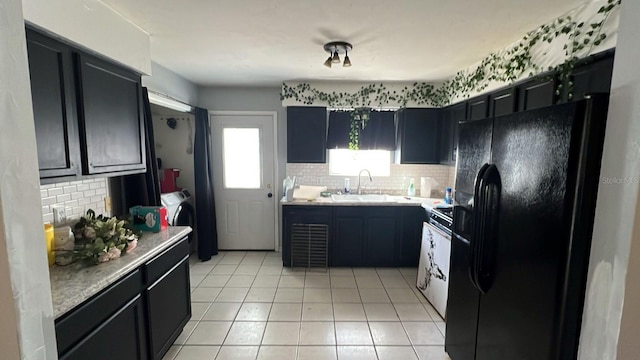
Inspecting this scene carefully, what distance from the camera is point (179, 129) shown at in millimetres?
3904

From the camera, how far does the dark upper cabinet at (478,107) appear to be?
2.64 meters

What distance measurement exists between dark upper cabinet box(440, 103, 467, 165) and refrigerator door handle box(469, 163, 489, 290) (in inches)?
72.3

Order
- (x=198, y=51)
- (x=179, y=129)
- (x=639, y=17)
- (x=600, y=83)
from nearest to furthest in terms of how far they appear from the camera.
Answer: (x=639, y=17) → (x=600, y=83) → (x=198, y=51) → (x=179, y=129)

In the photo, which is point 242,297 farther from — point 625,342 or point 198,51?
point 625,342

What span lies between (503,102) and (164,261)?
2984mm

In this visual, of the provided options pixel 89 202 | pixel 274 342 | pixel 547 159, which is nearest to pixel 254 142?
pixel 89 202

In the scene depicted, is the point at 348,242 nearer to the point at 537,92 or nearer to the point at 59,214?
the point at 537,92

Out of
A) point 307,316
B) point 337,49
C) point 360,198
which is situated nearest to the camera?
point 337,49

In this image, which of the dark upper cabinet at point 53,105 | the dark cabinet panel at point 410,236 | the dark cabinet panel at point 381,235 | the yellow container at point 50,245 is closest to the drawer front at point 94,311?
the yellow container at point 50,245

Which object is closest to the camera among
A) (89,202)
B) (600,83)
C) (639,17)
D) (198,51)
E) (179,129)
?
(639,17)

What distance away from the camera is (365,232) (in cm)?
353

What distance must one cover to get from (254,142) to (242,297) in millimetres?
2109

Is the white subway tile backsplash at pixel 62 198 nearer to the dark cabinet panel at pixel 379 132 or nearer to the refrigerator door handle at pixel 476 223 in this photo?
the refrigerator door handle at pixel 476 223

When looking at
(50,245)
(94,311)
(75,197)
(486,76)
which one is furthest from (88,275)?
(486,76)
